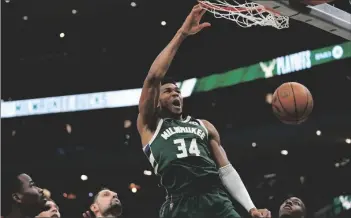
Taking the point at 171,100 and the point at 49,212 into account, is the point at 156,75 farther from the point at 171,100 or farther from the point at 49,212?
the point at 49,212

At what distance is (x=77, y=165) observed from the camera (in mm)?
16812

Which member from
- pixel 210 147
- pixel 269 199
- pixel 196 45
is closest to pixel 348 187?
pixel 269 199

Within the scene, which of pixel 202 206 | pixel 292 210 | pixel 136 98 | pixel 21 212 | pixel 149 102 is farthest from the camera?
pixel 136 98

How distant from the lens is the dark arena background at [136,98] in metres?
14.9

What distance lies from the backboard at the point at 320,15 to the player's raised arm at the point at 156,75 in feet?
1.50

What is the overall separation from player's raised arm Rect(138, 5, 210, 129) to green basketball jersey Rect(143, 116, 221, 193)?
0.36 feet

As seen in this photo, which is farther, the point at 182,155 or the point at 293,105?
the point at 293,105

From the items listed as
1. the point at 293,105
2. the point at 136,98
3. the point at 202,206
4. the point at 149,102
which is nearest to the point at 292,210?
the point at 293,105

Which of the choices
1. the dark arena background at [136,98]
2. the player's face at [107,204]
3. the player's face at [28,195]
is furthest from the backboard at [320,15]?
the dark arena background at [136,98]

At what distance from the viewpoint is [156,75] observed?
4.02 metres

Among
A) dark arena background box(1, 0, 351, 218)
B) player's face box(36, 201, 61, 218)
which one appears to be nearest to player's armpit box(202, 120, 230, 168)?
player's face box(36, 201, 61, 218)

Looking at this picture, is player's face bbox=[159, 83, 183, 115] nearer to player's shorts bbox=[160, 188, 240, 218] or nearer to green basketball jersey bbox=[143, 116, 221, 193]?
green basketball jersey bbox=[143, 116, 221, 193]

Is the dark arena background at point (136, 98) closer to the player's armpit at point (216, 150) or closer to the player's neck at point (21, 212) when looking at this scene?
the player's armpit at point (216, 150)

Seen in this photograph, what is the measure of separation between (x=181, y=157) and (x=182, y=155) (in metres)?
0.01
